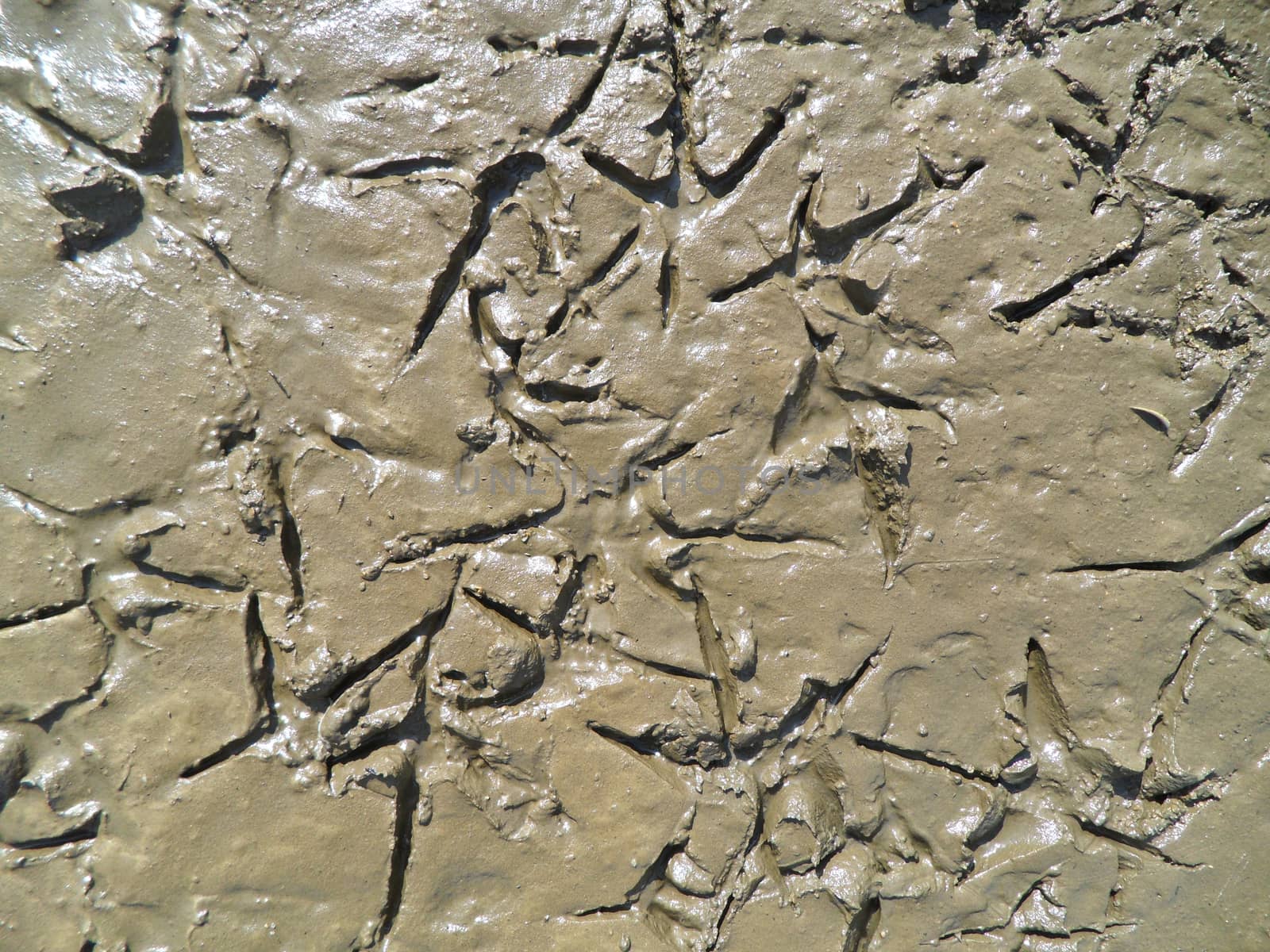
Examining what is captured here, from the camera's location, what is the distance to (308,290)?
227 centimetres

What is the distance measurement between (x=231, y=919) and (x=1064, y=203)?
11.3ft

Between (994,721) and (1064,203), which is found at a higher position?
(1064,203)

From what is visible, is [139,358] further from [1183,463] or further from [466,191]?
[1183,463]

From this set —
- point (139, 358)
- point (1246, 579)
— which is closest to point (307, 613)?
point (139, 358)

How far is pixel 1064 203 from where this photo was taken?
7.39 ft

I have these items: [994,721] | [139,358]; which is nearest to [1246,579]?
[994,721]

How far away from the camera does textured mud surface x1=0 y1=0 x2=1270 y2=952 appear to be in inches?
88.1

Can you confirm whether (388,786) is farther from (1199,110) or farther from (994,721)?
(1199,110)

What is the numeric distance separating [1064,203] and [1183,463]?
91 cm

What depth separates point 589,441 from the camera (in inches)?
90.4

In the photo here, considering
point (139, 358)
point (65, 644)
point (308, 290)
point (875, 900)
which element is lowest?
point (875, 900)

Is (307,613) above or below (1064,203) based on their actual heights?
below

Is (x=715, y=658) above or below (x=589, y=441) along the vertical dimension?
below

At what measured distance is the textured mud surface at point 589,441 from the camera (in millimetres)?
2238
